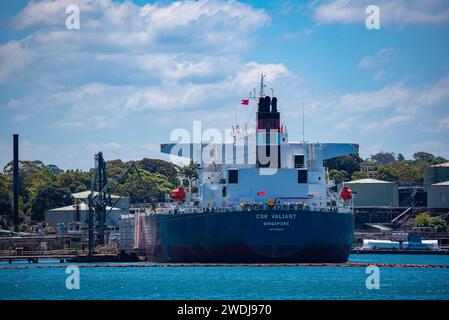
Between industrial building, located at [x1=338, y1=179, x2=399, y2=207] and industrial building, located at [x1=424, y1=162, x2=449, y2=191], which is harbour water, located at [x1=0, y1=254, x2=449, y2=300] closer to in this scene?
industrial building, located at [x1=338, y1=179, x2=399, y2=207]

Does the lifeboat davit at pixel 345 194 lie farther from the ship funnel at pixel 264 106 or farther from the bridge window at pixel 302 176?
the ship funnel at pixel 264 106

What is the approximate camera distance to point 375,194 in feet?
589

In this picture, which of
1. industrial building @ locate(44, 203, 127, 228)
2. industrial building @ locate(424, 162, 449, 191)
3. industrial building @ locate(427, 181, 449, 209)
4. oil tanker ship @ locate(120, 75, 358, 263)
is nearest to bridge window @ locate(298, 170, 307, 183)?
oil tanker ship @ locate(120, 75, 358, 263)

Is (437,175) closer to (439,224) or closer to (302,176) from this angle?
(439,224)

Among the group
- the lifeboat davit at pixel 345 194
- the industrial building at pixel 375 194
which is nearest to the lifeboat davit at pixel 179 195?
the lifeboat davit at pixel 345 194

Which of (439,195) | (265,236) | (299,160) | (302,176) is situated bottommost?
(265,236)

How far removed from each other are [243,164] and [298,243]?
10.2 m

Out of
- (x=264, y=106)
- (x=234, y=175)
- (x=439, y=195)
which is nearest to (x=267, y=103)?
(x=264, y=106)

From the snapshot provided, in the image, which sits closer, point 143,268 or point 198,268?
point 198,268

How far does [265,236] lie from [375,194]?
322 ft
